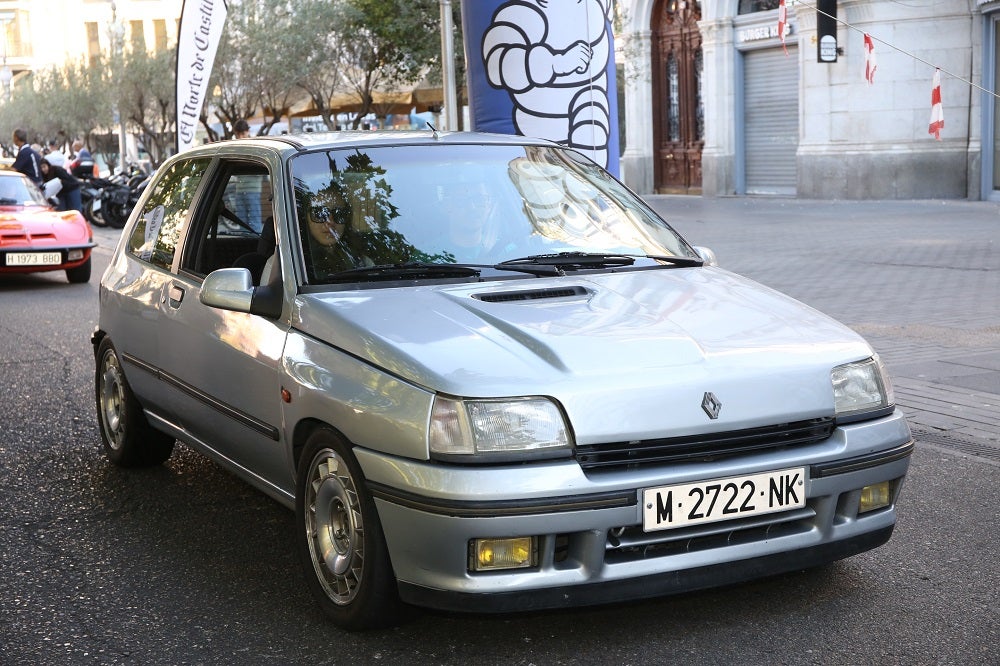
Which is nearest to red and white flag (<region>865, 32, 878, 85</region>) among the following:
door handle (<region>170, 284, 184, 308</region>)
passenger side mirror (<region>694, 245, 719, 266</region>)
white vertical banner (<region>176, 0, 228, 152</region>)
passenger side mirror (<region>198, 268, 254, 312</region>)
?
white vertical banner (<region>176, 0, 228, 152</region>)

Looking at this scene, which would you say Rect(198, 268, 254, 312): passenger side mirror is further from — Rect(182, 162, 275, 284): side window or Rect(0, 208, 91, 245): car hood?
Rect(0, 208, 91, 245): car hood

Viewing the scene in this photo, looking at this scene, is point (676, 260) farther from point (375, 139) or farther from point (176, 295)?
point (176, 295)

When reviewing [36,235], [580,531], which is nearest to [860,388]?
[580,531]

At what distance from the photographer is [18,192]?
1588 cm

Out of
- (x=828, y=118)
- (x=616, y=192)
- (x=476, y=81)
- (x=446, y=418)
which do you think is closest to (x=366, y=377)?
(x=446, y=418)

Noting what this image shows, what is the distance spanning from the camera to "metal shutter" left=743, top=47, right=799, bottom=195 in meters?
26.9

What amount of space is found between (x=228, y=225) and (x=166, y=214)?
571mm

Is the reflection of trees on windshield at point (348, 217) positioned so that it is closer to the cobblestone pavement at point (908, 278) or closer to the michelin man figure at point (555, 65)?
the cobblestone pavement at point (908, 278)

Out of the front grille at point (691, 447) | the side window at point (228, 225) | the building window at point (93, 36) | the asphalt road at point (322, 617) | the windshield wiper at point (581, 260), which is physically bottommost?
the asphalt road at point (322, 617)

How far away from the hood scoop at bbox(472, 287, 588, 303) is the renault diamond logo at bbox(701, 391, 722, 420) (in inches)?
29.0

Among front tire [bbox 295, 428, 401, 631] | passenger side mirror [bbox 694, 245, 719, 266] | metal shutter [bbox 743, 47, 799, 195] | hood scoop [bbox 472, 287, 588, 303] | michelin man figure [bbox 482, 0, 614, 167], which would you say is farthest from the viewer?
metal shutter [bbox 743, 47, 799, 195]

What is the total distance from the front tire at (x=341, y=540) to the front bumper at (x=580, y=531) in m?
0.07

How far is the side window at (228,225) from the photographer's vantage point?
5.07 meters

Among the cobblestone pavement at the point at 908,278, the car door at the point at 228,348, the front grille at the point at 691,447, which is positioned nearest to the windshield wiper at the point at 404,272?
the car door at the point at 228,348
